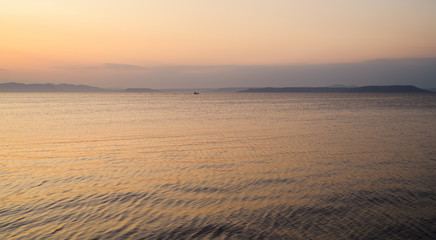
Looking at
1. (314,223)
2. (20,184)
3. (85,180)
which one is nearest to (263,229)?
(314,223)

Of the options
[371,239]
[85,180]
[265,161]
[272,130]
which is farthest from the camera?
[272,130]

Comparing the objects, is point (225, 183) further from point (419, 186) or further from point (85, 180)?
point (419, 186)

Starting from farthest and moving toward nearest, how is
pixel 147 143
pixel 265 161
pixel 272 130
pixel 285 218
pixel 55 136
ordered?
pixel 272 130
pixel 55 136
pixel 147 143
pixel 265 161
pixel 285 218

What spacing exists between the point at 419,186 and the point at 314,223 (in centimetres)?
603

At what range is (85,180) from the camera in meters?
12.9

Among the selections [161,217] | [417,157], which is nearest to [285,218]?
[161,217]

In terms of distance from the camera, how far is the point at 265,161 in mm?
16219

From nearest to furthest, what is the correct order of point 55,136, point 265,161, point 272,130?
point 265,161 → point 55,136 → point 272,130

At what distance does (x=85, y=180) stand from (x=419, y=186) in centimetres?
1368

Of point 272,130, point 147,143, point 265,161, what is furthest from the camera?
point 272,130

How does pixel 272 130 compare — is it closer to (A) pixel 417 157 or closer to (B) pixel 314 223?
(A) pixel 417 157

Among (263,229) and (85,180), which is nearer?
(263,229)

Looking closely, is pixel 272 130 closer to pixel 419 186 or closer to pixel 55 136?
pixel 419 186

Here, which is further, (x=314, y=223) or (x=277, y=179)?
(x=277, y=179)
